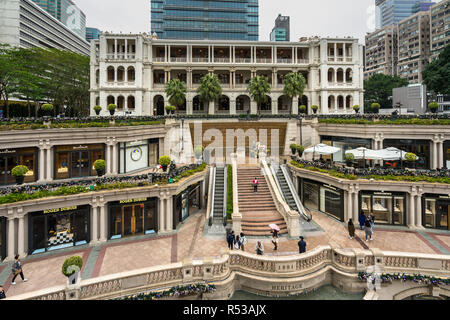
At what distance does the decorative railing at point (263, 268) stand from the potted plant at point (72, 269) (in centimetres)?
53

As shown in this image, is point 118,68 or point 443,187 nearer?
point 443,187

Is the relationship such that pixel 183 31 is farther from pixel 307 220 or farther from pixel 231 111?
pixel 307 220

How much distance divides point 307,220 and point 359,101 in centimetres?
4138

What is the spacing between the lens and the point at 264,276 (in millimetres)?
14922

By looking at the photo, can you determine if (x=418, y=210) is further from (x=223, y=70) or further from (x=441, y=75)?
(x=223, y=70)

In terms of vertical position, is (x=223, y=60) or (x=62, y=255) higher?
(x=223, y=60)

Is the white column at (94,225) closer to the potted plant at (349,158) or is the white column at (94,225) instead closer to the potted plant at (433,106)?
the potted plant at (349,158)

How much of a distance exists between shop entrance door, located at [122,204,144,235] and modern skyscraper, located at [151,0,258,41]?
7673cm

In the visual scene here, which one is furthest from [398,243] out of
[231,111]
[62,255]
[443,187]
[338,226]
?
[231,111]

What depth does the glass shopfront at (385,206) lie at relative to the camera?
908 inches

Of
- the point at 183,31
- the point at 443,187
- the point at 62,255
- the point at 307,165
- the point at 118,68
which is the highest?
the point at 183,31

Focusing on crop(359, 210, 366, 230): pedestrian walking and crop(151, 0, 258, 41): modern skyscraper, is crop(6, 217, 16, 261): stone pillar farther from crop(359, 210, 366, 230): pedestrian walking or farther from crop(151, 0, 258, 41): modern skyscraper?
crop(151, 0, 258, 41): modern skyscraper

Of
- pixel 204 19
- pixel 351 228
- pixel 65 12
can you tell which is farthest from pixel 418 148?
pixel 65 12

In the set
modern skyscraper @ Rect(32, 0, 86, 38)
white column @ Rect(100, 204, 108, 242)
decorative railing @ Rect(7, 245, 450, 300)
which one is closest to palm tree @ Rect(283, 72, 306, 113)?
decorative railing @ Rect(7, 245, 450, 300)
